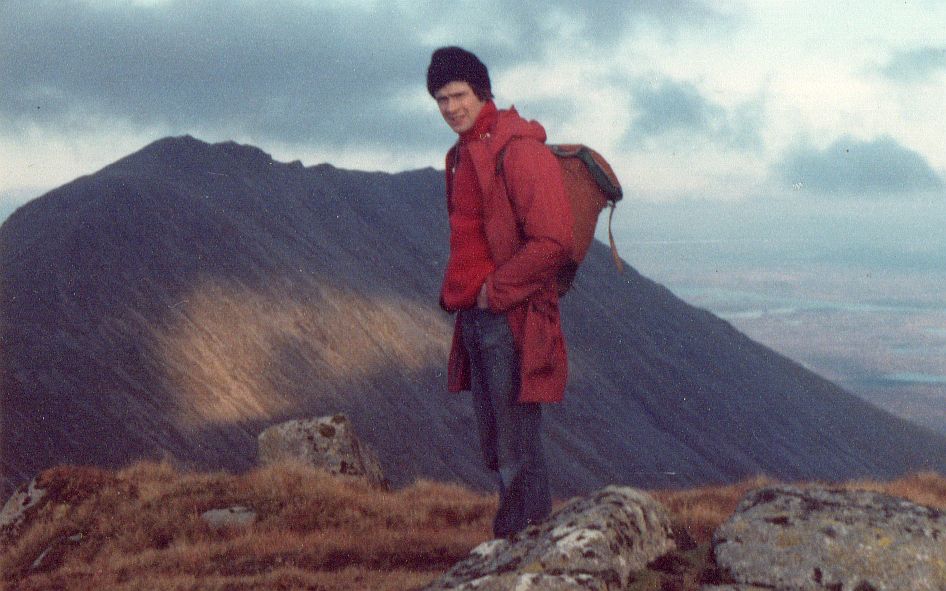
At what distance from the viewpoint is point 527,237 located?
5.86m

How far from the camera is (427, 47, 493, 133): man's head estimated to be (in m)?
6.02

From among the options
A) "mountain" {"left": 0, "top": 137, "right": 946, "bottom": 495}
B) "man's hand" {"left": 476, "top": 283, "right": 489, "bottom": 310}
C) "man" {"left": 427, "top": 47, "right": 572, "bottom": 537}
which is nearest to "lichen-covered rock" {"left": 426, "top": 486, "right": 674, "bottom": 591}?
"man" {"left": 427, "top": 47, "right": 572, "bottom": 537}

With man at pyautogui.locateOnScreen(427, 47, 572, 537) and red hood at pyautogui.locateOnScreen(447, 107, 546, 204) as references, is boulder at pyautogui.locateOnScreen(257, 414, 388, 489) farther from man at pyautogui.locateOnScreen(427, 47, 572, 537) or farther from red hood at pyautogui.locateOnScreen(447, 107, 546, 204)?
red hood at pyautogui.locateOnScreen(447, 107, 546, 204)

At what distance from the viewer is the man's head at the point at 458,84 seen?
6016mm

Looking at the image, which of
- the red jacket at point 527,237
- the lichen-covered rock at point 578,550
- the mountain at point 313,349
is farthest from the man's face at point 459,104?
the mountain at point 313,349

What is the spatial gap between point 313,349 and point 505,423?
190 ft

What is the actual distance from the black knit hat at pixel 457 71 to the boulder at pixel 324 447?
10332 millimetres

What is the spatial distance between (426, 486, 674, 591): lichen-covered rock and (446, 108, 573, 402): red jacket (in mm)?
948

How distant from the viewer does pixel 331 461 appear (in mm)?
15422

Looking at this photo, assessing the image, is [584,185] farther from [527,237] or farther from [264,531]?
[264,531]

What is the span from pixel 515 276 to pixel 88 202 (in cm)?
5681

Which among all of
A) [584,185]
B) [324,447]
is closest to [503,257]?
[584,185]

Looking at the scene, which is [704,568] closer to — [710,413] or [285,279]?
[285,279]

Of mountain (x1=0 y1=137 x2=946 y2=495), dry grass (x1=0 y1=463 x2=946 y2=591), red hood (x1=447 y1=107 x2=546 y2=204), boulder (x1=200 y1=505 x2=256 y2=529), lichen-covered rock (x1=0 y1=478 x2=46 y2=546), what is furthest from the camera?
mountain (x1=0 y1=137 x2=946 y2=495)
